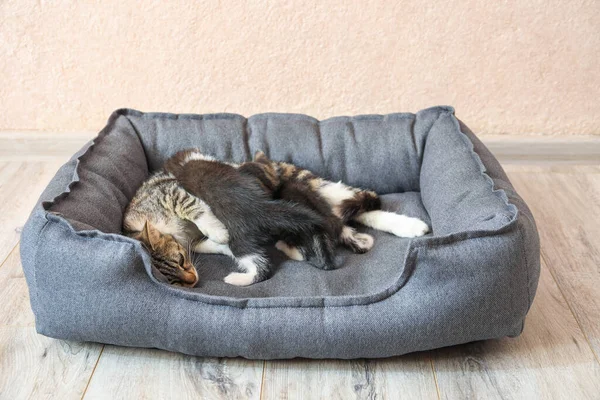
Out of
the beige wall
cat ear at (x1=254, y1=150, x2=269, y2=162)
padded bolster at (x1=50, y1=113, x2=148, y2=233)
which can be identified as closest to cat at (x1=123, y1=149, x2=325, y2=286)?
padded bolster at (x1=50, y1=113, x2=148, y2=233)

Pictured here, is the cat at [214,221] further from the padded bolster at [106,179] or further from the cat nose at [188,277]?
the padded bolster at [106,179]

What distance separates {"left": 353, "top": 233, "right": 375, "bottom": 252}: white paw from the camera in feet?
7.08

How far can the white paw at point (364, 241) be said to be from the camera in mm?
2158

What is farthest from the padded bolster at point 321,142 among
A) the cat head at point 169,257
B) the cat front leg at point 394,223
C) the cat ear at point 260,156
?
the cat head at point 169,257

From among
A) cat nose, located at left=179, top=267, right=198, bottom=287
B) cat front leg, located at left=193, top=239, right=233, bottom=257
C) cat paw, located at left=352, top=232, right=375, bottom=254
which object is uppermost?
cat nose, located at left=179, top=267, right=198, bottom=287

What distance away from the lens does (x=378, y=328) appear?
1.69m

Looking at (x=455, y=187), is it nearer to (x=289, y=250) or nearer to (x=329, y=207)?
(x=329, y=207)

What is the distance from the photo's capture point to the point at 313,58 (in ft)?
9.75

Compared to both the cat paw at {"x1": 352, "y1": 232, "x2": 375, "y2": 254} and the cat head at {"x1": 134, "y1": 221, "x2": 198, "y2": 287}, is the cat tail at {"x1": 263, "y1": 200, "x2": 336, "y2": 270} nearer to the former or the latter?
the cat paw at {"x1": 352, "y1": 232, "x2": 375, "y2": 254}

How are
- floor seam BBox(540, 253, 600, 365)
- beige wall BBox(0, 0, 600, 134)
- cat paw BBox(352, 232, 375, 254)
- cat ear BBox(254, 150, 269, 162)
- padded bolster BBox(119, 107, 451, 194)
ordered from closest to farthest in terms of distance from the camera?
floor seam BBox(540, 253, 600, 365) < cat paw BBox(352, 232, 375, 254) < cat ear BBox(254, 150, 269, 162) < padded bolster BBox(119, 107, 451, 194) < beige wall BBox(0, 0, 600, 134)

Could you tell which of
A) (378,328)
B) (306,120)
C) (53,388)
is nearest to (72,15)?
(306,120)

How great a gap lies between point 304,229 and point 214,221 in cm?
30

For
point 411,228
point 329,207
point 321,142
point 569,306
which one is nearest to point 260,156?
point 321,142

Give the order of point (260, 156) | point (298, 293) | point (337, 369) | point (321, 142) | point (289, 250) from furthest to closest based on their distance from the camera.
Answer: point (321, 142) < point (260, 156) < point (289, 250) < point (298, 293) < point (337, 369)
